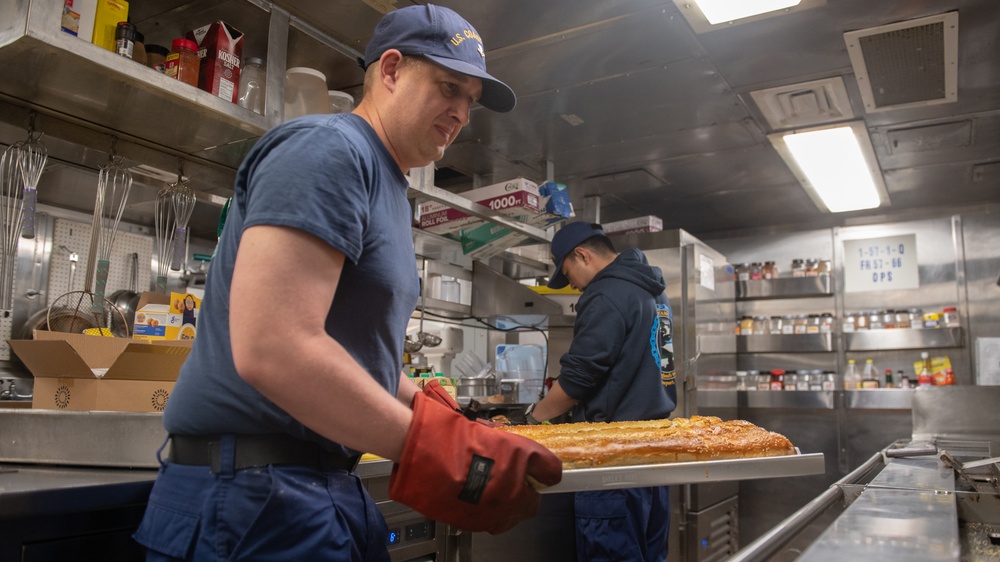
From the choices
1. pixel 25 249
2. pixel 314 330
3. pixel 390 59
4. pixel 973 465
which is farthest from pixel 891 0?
pixel 25 249

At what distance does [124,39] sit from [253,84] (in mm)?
545

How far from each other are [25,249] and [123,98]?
269 centimetres

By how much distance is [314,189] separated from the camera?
103cm

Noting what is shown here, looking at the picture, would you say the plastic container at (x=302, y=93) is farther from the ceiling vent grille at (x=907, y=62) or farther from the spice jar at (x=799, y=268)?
the spice jar at (x=799, y=268)

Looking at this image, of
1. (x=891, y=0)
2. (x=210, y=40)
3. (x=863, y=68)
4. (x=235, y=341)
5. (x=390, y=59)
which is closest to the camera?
(x=235, y=341)

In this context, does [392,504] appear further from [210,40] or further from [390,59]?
[210,40]

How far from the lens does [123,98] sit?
2146mm

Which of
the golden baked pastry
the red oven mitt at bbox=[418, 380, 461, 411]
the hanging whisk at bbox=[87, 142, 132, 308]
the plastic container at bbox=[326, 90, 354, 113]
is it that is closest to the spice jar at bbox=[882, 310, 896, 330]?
the golden baked pastry

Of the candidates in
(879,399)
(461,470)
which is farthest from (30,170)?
(879,399)

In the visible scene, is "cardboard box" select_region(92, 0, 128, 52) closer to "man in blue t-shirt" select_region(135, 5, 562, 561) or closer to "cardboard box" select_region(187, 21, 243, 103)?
"cardboard box" select_region(187, 21, 243, 103)

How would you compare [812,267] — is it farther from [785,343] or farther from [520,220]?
[520,220]

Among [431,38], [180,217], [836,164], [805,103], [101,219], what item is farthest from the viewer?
[836,164]

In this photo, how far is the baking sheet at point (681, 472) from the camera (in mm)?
1258

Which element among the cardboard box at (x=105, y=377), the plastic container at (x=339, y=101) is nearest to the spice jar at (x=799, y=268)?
the plastic container at (x=339, y=101)
